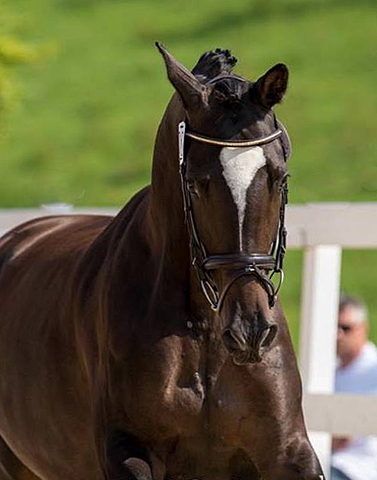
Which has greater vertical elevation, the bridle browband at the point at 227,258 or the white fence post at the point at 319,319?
the bridle browband at the point at 227,258

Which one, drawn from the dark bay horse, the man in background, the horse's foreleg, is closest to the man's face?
the man in background

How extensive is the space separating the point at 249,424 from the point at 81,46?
1598 centimetres

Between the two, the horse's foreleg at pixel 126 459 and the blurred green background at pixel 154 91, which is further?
the blurred green background at pixel 154 91

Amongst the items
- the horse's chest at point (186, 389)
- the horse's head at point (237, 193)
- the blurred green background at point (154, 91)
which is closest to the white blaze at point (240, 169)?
the horse's head at point (237, 193)

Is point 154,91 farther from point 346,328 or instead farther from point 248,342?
point 248,342

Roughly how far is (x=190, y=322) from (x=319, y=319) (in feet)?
7.70

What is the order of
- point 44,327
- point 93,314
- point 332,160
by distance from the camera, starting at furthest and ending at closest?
point 332,160 → point 44,327 → point 93,314

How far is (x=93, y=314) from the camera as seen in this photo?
4824mm

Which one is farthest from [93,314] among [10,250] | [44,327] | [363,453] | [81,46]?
[81,46]

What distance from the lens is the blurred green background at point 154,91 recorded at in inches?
648

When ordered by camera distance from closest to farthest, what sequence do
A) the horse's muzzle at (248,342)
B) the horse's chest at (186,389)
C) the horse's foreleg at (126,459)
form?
the horse's muzzle at (248,342) → the horse's foreleg at (126,459) → the horse's chest at (186,389)

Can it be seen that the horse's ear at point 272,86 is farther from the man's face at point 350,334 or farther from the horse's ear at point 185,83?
the man's face at point 350,334

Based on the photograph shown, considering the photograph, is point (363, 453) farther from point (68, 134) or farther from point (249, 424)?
point (68, 134)

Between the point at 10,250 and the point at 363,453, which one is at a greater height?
the point at 10,250
